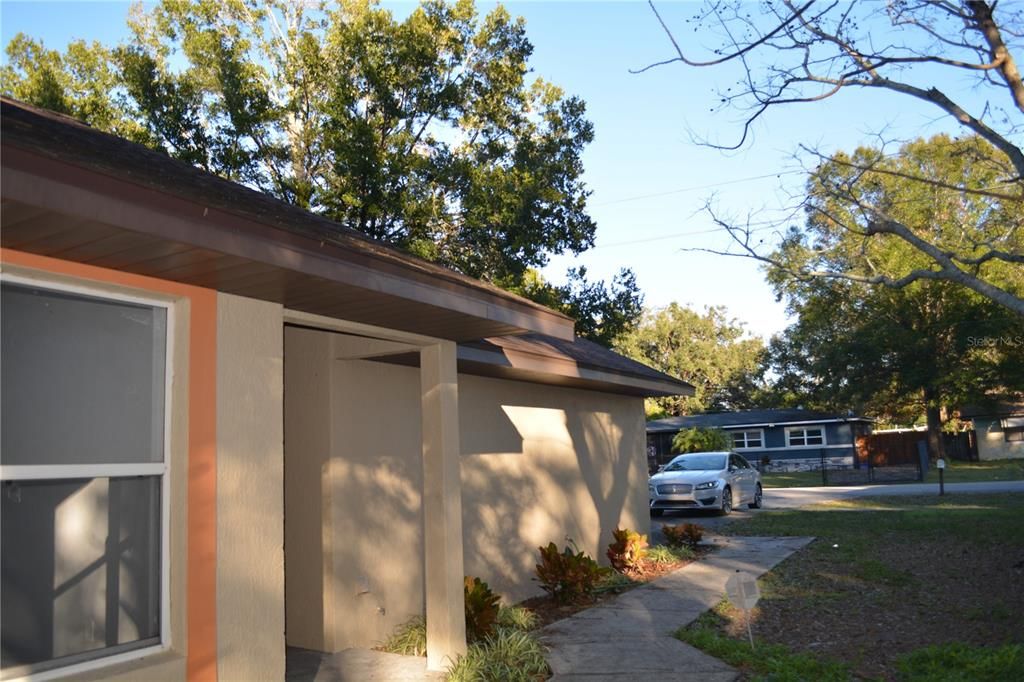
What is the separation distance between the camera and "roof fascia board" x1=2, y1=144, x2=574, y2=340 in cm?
343

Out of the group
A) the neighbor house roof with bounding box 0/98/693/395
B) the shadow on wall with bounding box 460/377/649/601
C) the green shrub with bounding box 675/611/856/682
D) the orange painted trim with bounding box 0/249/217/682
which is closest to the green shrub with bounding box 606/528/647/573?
the shadow on wall with bounding box 460/377/649/601

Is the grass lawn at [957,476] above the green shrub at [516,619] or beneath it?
above

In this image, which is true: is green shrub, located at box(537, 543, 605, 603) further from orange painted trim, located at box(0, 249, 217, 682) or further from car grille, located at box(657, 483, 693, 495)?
car grille, located at box(657, 483, 693, 495)

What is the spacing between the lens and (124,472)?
442 cm

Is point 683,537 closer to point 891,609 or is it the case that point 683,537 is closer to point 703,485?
point 891,609

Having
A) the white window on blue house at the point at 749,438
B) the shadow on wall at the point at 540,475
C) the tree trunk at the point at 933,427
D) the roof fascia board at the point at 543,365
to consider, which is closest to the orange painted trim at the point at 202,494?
the roof fascia board at the point at 543,365

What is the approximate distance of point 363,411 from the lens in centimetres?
825

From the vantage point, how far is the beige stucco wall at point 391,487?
25.6 ft

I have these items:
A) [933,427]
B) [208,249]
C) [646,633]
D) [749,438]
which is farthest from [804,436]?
[208,249]

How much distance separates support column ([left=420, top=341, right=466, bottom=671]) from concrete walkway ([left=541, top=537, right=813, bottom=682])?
95 cm

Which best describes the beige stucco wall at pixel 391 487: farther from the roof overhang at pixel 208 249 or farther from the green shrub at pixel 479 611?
the roof overhang at pixel 208 249

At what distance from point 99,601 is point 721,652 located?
527 centimetres

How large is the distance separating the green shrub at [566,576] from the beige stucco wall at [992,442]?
4697 centimetres

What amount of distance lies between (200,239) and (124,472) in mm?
1273
